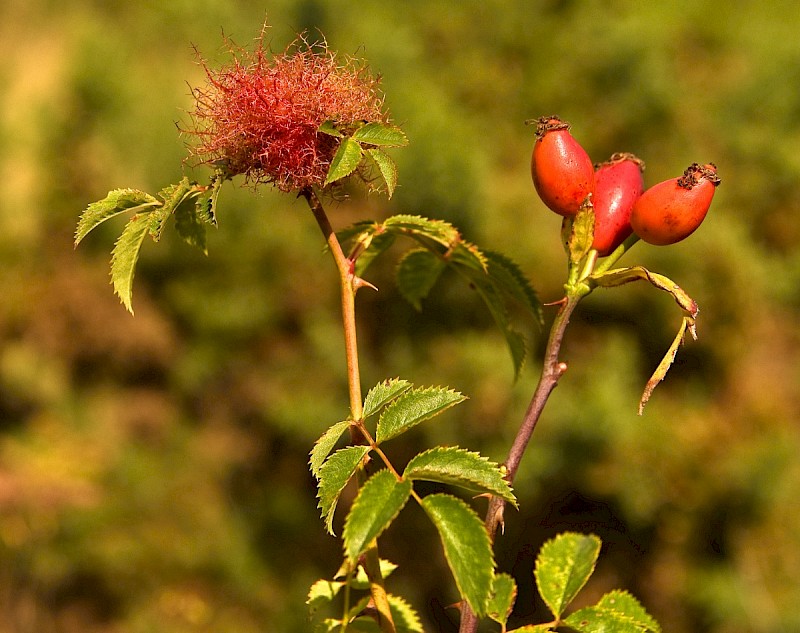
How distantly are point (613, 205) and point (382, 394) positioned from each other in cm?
26

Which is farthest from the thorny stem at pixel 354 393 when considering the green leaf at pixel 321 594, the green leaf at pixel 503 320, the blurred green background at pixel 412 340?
the blurred green background at pixel 412 340

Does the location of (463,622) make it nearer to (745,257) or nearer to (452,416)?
(452,416)

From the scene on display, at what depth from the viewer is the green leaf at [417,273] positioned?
0.86 meters

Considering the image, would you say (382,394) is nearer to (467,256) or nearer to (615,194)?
(467,256)

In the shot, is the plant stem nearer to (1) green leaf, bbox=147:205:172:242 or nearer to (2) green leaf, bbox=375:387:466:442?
(2) green leaf, bbox=375:387:466:442

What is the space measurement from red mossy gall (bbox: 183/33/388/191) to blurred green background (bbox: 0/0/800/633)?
2.96m

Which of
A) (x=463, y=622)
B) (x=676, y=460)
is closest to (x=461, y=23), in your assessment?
(x=676, y=460)

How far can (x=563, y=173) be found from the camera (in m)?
0.69

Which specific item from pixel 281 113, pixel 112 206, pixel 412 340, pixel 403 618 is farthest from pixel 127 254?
pixel 412 340

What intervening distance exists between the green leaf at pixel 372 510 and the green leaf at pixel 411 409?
5cm

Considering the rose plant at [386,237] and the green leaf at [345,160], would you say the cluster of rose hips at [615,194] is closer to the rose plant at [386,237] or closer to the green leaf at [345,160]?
the rose plant at [386,237]

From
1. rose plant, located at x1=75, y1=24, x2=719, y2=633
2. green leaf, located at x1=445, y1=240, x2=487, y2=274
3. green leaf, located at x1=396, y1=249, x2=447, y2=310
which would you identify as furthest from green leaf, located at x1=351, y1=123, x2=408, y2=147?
green leaf, located at x1=396, y1=249, x2=447, y2=310

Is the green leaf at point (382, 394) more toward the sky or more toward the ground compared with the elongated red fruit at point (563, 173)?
more toward the ground

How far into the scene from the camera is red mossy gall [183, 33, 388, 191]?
662 millimetres
